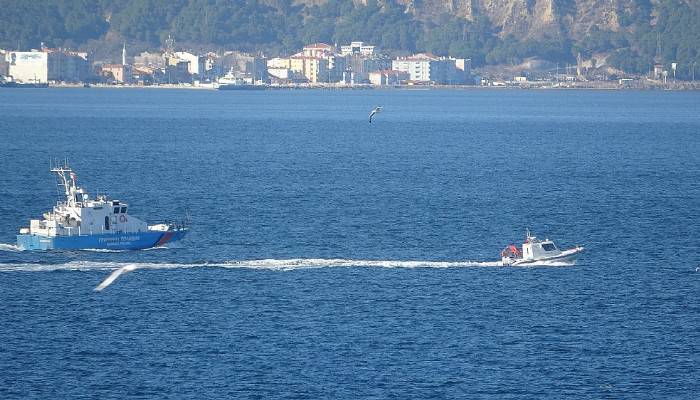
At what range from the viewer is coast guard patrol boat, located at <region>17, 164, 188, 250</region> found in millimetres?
103438

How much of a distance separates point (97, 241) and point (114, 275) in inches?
390

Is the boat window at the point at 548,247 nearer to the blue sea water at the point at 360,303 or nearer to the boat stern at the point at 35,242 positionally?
the blue sea water at the point at 360,303

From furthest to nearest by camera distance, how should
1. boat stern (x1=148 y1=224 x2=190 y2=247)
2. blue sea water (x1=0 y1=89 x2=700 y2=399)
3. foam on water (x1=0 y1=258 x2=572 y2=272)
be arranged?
boat stern (x1=148 y1=224 x2=190 y2=247), foam on water (x1=0 y1=258 x2=572 y2=272), blue sea water (x1=0 y1=89 x2=700 y2=399)

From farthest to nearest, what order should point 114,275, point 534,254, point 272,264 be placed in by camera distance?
point 534,254, point 272,264, point 114,275

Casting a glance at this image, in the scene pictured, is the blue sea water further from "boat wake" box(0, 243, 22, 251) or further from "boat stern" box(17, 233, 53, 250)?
"boat stern" box(17, 233, 53, 250)

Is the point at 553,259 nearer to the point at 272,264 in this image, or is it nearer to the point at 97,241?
the point at 272,264

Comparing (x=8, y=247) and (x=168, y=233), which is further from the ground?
(x=168, y=233)

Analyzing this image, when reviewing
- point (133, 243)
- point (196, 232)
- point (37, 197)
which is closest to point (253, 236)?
point (196, 232)

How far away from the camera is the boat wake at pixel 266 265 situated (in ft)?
319

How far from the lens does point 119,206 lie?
347 feet

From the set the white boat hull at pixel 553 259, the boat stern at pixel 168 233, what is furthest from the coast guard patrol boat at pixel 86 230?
the white boat hull at pixel 553 259

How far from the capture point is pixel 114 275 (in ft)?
312

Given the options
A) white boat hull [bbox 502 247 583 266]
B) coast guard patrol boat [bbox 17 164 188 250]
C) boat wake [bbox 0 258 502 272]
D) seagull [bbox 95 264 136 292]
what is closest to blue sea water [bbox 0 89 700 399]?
boat wake [bbox 0 258 502 272]

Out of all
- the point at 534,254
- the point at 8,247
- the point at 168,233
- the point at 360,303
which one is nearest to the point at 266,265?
the point at 168,233
